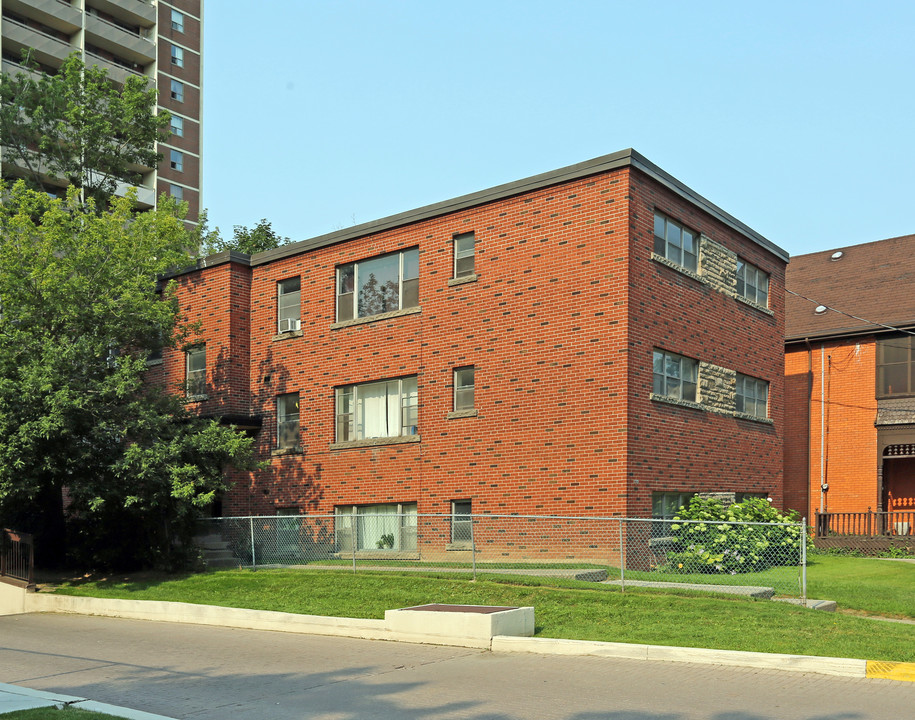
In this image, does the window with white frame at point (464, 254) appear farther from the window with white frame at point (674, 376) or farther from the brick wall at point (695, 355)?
the window with white frame at point (674, 376)

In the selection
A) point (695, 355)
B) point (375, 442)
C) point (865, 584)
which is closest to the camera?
point (865, 584)

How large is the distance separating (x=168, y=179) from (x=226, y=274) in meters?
48.5

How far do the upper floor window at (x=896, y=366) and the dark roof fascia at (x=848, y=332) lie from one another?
336 millimetres


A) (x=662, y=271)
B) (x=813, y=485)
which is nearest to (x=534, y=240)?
(x=662, y=271)

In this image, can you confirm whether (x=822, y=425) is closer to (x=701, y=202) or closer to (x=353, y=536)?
(x=701, y=202)

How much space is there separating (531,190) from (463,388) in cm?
489

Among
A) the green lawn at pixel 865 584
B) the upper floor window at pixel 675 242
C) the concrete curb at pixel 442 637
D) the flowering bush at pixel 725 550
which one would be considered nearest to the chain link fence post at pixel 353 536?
the concrete curb at pixel 442 637

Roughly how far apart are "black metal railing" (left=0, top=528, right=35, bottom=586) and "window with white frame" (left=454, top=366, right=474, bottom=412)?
10204 millimetres

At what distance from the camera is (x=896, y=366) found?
3042 centimetres

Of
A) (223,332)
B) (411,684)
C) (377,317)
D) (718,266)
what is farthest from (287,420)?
(411,684)

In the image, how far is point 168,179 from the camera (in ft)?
235

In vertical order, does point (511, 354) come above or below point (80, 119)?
below

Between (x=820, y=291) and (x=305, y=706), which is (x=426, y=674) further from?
(x=820, y=291)

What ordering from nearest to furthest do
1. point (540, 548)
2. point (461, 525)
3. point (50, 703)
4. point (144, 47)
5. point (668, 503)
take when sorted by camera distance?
1. point (50, 703)
2. point (540, 548)
3. point (461, 525)
4. point (668, 503)
5. point (144, 47)
